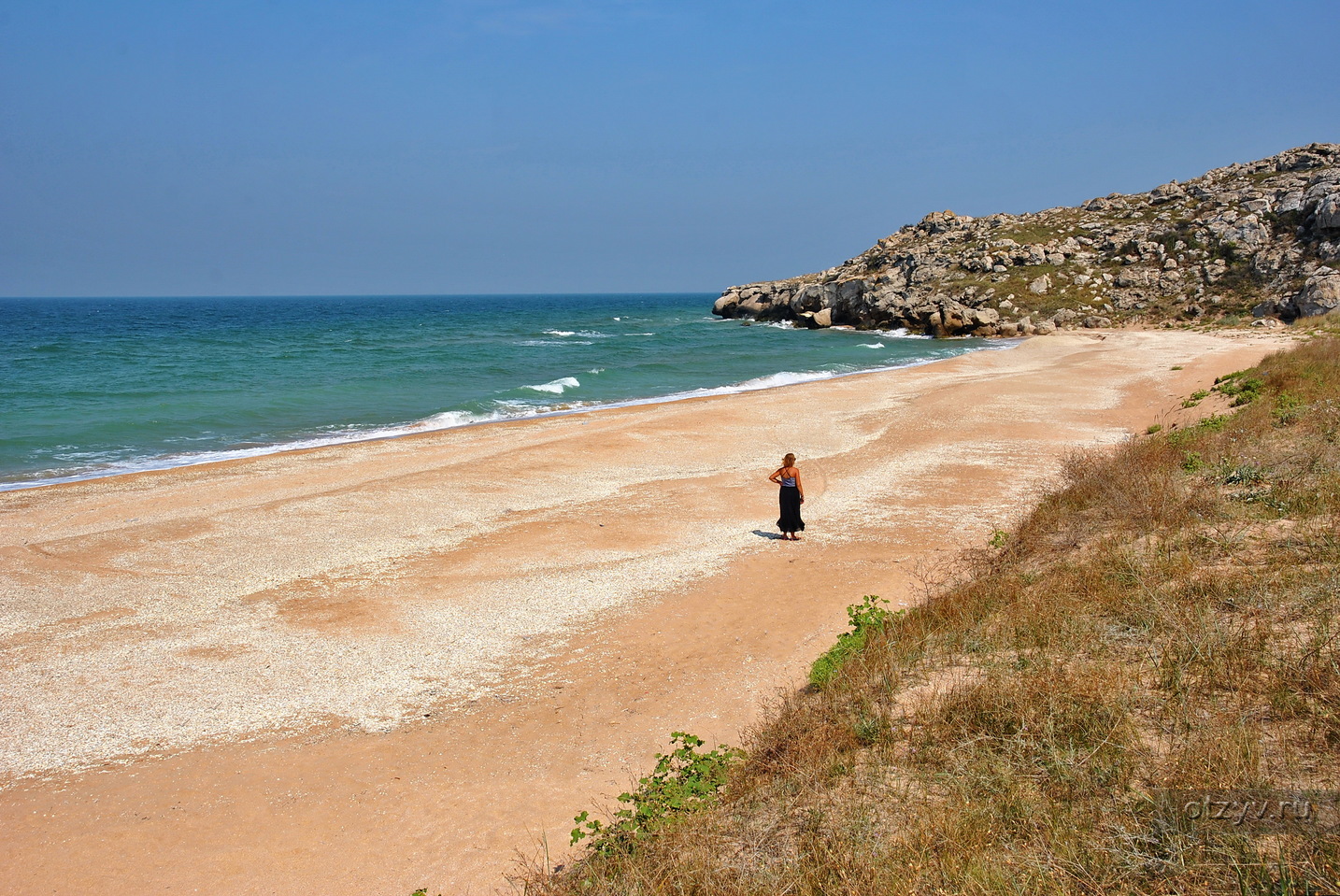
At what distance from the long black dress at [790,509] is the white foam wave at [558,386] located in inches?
885

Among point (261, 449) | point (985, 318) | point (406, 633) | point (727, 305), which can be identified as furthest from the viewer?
point (727, 305)

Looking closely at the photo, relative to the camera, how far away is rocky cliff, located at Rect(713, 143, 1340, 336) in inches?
2051

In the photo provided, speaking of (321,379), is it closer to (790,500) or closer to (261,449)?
(261,449)

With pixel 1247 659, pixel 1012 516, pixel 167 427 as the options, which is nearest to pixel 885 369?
pixel 1012 516

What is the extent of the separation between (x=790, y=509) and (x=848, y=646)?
5.33 m

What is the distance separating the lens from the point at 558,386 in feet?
117

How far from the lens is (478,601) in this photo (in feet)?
34.8

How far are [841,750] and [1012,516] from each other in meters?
9.09

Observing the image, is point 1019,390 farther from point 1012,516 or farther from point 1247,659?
point 1247,659

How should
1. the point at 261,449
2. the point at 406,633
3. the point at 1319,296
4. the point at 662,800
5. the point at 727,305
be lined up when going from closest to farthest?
the point at 662,800 → the point at 406,633 → the point at 261,449 → the point at 1319,296 → the point at 727,305

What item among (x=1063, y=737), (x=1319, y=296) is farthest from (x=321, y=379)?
(x=1319, y=296)

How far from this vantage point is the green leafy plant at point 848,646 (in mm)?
6969

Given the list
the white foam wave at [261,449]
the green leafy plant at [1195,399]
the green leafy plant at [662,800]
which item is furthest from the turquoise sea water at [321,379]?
the green leafy plant at [662,800]

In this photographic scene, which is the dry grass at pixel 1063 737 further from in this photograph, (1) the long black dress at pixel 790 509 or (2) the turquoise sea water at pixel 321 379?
(2) the turquoise sea water at pixel 321 379
